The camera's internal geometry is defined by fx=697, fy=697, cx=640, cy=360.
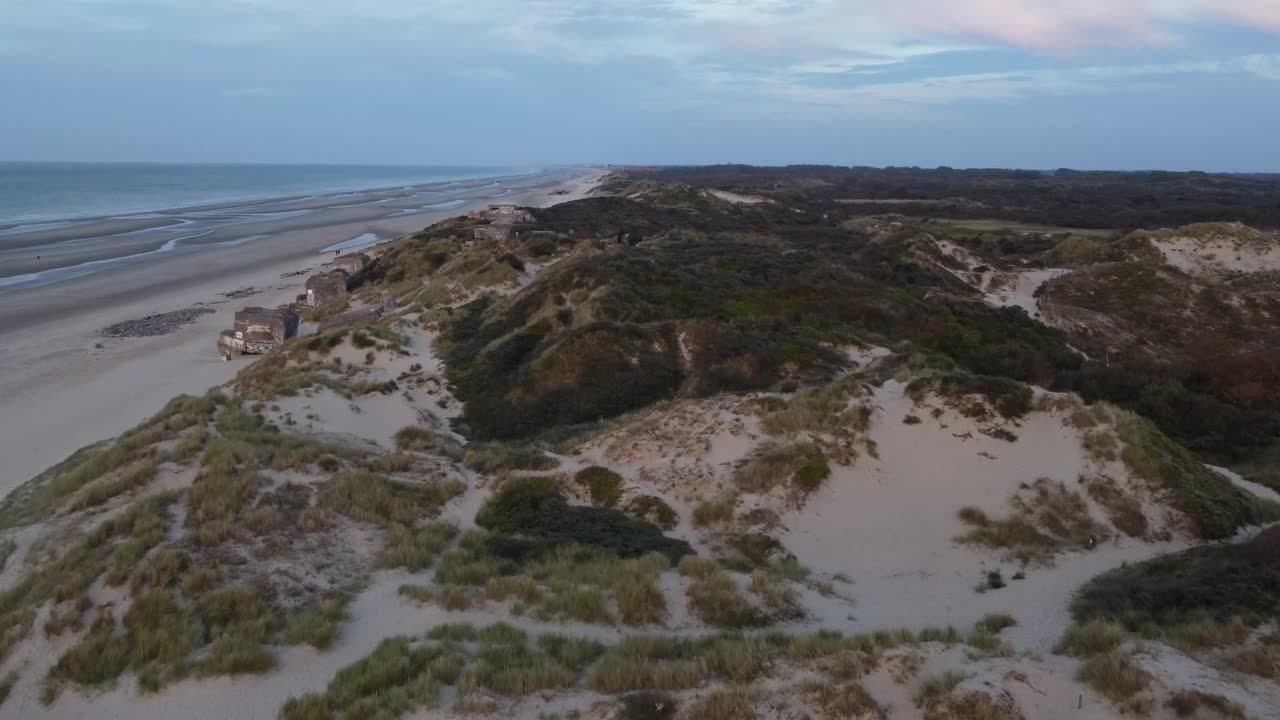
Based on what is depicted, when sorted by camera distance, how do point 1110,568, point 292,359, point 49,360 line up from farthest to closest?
point 49,360
point 292,359
point 1110,568

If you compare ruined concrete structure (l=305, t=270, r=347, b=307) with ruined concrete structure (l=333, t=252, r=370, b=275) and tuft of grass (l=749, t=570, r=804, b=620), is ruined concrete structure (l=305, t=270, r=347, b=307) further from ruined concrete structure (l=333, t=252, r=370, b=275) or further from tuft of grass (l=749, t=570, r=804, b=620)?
tuft of grass (l=749, t=570, r=804, b=620)

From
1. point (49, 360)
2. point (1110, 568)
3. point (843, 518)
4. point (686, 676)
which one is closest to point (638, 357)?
point (843, 518)

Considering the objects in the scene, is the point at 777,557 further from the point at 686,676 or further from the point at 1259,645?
the point at 1259,645

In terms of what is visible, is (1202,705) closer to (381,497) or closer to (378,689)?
(378,689)

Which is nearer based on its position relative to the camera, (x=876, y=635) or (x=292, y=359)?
(x=876, y=635)

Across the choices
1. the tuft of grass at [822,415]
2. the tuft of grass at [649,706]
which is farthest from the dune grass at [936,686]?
the tuft of grass at [822,415]

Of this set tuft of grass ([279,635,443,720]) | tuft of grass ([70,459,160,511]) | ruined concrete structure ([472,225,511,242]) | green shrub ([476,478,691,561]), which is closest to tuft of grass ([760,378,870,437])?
green shrub ([476,478,691,561])

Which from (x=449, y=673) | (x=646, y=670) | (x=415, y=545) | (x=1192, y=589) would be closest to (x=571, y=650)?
(x=646, y=670)
